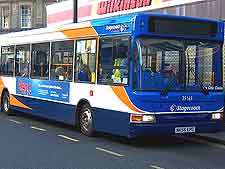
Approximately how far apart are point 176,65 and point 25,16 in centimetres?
5164

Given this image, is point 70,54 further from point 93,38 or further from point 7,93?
point 7,93

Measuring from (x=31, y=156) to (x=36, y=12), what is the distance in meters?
51.5

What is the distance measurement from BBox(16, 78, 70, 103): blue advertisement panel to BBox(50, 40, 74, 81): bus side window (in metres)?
0.21

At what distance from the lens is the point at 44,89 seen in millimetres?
14688

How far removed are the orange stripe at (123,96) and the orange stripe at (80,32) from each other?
1640 millimetres

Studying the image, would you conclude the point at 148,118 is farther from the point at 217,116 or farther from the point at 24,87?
the point at 24,87

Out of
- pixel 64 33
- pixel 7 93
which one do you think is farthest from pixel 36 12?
pixel 64 33

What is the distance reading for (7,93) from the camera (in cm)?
1783

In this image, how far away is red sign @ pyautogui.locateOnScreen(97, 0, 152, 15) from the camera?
1919 centimetres

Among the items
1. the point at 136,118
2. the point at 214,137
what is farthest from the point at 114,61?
the point at 214,137

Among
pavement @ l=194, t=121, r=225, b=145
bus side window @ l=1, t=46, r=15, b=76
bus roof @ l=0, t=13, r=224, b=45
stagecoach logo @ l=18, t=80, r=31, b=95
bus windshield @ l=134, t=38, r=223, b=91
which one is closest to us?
bus windshield @ l=134, t=38, r=223, b=91

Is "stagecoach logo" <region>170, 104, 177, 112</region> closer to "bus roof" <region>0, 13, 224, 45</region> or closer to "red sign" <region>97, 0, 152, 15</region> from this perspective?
"bus roof" <region>0, 13, 224, 45</region>

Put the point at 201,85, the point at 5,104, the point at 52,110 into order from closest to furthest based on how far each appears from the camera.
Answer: the point at 201,85, the point at 52,110, the point at 5,104

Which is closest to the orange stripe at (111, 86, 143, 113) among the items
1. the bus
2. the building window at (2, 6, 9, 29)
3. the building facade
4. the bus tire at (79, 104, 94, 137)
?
the bus
